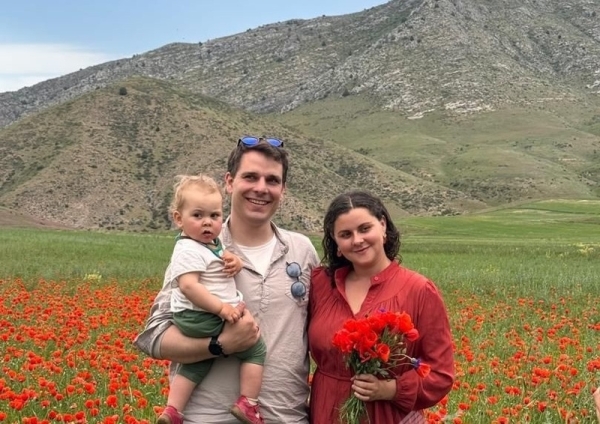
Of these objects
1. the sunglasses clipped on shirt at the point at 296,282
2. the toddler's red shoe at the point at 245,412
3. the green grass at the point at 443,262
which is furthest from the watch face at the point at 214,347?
the green grass at the point at 443,262

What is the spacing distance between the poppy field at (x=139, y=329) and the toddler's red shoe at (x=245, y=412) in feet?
4.11

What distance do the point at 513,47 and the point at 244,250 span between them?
168 metres

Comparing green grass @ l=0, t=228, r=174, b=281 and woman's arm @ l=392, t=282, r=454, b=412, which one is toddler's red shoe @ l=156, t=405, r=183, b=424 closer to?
woman's arm @ l=392, t=282, r=454, b=412

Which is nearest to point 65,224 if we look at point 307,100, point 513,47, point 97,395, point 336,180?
point 336,180

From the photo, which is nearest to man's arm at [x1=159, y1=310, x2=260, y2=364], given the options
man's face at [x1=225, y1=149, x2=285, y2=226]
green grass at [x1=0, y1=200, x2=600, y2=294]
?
man's face at [x1=225, y1=149, x2=285, y2=226]

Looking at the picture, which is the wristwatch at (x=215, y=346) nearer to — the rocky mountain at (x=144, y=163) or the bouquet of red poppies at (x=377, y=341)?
the bouquet of red poppies at (x=377, y=341)

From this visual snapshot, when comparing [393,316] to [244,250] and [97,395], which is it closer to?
[244,250]

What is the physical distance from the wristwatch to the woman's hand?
2.41 feet

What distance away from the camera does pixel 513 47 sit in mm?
158500

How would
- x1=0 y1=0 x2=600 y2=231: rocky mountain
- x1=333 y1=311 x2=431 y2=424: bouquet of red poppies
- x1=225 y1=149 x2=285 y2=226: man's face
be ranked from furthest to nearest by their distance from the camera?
x1=0 y1=0 x2=600 y2=231: rocky mountain, x1=225 y1=149 x2=285 y2=226: man's face, x1=333 y1=311 x2=431 y2=424: bouquet of red poppies

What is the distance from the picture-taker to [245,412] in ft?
11.3

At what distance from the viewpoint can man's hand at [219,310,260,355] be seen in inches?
136

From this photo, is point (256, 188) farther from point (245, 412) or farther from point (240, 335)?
point (245, 412)

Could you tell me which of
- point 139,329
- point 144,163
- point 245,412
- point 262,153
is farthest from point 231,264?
point 144,163
